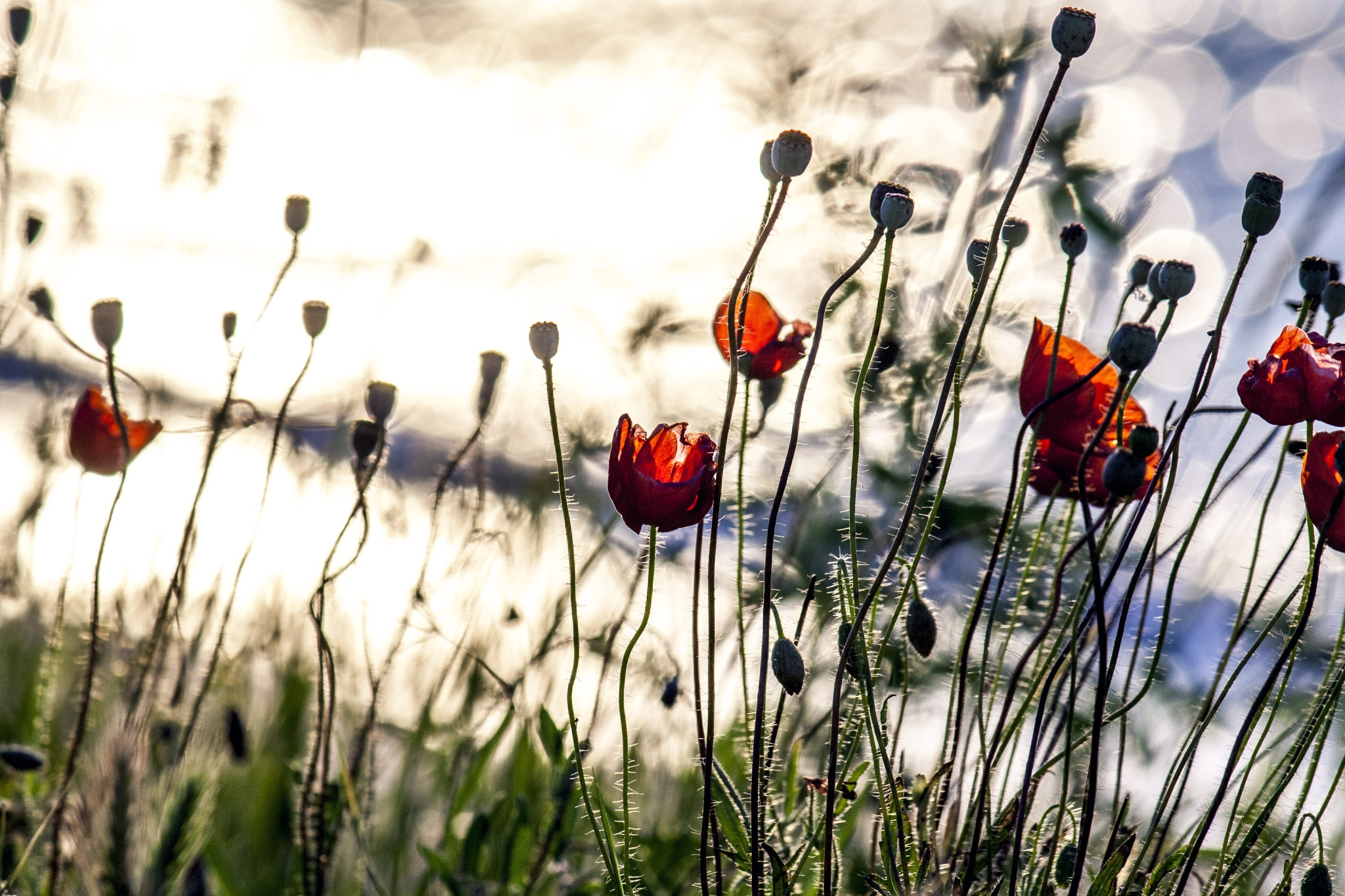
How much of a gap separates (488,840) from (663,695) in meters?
0.30

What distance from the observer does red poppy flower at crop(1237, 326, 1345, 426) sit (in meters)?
0.75

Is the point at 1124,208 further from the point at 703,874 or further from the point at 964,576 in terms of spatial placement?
the point at 703,874

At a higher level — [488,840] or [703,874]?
[703,874]

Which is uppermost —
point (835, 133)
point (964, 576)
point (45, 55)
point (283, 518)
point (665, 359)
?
point (835, 133)

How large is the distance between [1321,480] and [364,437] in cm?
69

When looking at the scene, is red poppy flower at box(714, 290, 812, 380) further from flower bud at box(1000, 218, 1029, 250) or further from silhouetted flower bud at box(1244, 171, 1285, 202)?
silhouetted flower bud at box(1244, 171, 1285, 202)

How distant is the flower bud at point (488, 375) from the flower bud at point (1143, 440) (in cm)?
48

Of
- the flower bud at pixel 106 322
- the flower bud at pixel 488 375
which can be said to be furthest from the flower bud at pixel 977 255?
the flower bud at pixel 106 322

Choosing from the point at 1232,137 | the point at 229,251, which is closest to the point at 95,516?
the point at 229,251

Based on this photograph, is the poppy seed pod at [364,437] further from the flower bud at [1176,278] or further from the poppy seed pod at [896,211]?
the flower bud at [1176,278]

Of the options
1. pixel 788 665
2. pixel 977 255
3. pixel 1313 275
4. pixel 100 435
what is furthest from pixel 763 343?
pixel 100 435

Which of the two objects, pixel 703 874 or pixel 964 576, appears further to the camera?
pixel 964 576

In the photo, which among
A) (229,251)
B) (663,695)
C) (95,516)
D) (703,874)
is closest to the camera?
(703,874)

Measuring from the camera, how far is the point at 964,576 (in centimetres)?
221
